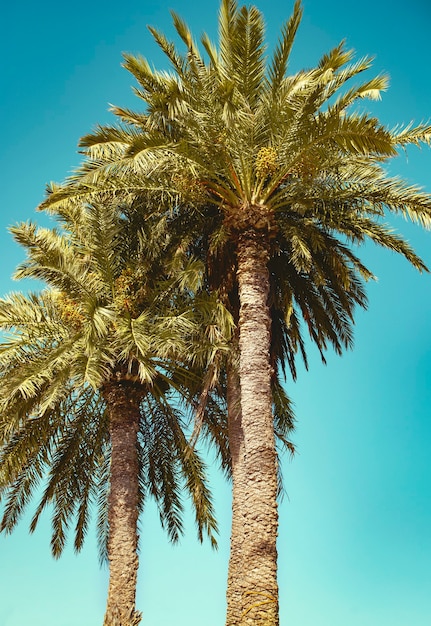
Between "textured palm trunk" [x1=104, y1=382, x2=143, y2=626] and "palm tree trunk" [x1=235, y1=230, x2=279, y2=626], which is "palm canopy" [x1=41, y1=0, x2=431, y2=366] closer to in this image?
"palm tree trunk" [x1=235, y1=230, x2=279, y2=626]

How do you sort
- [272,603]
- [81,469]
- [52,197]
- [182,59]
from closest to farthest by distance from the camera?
[272,603] < [52,197] < [182,59] < [81,469]

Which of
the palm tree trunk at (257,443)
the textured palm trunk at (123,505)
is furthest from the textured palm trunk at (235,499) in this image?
the textured palm trunk at (123,505)

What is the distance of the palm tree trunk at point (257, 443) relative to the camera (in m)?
12.1

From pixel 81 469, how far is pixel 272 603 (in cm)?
740

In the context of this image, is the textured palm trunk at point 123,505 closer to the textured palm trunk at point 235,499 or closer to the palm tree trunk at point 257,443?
the textured palm trunk at point 235,499

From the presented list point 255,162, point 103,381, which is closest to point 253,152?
point 255,162

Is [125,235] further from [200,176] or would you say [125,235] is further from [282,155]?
[282,155]

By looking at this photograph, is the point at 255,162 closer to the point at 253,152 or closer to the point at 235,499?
the point at 253,152

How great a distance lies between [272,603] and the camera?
12000 mm

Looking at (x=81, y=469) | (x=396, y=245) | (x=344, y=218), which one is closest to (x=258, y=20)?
(x=344, y=218)

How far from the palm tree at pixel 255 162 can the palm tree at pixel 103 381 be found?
1.18 m

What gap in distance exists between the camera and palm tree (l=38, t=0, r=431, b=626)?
1468 centimetres

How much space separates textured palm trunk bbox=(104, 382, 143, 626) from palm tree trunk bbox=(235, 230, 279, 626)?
3.08 meters

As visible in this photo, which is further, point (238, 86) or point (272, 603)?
point (238, 86)
